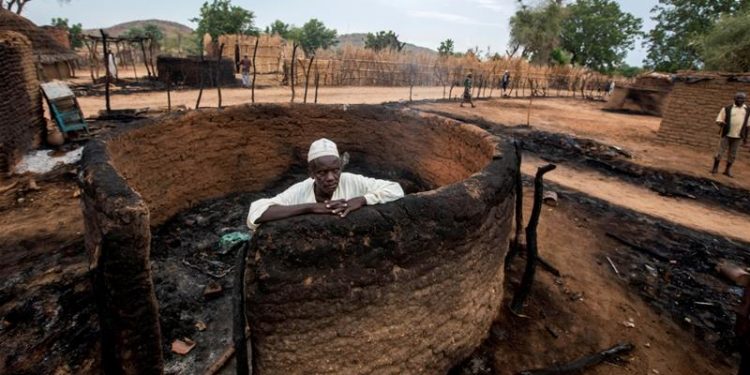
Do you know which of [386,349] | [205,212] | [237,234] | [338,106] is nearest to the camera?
[386,349]

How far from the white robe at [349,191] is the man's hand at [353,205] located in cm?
15

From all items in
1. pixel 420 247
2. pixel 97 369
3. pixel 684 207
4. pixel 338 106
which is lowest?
pixel 97 369

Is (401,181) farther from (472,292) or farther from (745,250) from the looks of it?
(745,250)

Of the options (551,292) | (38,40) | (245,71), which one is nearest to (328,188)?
(551,292)

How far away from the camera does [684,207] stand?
7.21 meters

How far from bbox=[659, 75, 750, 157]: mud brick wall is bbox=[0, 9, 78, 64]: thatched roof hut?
2247 cm

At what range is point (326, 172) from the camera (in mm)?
3066

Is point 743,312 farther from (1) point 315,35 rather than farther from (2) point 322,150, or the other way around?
(1) point 315,35

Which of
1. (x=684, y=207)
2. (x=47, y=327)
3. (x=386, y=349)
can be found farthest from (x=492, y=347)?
(x=684, y=207)

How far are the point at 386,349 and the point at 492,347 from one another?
129 centimetres

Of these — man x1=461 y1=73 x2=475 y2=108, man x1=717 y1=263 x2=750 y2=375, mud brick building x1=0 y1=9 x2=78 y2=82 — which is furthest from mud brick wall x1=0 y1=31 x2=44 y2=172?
man x1=461 y1=73 x2=475 y2=108

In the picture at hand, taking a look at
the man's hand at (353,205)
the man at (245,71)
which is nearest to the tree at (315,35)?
the man at (245,71)

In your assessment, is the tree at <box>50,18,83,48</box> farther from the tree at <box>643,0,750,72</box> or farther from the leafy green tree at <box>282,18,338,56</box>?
the tree at <box>643,0,750,72</box>

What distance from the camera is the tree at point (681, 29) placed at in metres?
29.7
